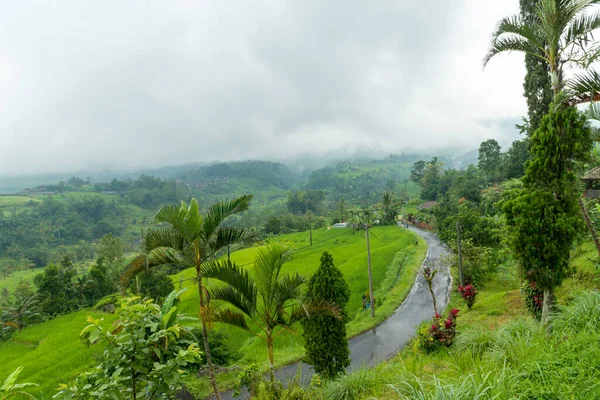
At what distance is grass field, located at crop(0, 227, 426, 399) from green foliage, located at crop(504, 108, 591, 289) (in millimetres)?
5078

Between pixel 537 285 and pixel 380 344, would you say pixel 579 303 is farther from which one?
pixel 380 344

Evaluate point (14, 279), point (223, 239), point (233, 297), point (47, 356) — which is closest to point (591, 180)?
point (223, 239)

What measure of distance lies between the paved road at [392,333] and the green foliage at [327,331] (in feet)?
4.26

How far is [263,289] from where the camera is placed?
657 centimetres

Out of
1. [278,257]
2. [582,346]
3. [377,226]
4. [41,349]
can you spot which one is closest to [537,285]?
[582,346]

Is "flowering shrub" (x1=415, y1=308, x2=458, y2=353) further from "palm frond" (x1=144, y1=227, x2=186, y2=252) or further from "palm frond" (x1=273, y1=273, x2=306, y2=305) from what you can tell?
"palm frond" (x1=144, y1=227, x2=186, y2=252)

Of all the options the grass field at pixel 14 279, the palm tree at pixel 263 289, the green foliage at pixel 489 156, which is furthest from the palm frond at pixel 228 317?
the green foliage at pixel 489 156

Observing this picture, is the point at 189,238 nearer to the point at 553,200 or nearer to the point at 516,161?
the point at 553,200

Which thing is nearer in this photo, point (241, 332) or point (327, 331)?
point (327, 331)

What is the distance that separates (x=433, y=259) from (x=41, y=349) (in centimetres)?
2974

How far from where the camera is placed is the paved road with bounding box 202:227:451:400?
42.2 ft

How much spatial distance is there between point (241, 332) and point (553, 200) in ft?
49.9

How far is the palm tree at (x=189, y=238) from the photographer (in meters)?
6.16

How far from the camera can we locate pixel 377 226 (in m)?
57.1
